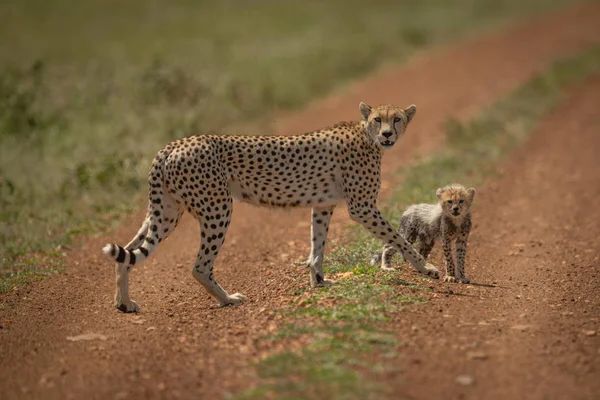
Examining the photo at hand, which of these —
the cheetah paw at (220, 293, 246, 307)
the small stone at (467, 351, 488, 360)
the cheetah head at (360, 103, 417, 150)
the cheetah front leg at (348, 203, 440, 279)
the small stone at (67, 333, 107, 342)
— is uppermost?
the cheetah head at (360, 103, 417, 150)

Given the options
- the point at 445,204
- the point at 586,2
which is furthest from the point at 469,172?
the point at 586,2

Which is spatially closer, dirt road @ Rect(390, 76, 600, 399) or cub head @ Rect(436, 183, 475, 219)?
dirt road @ Rect(390, 76, 600, 399)

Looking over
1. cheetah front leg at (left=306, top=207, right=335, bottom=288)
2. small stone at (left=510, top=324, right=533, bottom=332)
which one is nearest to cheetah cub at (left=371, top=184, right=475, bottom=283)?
cheetah front leg at (left=306, top=207, right=335, bottom=288)

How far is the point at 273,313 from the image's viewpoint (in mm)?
7273

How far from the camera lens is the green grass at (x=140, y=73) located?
12.4m

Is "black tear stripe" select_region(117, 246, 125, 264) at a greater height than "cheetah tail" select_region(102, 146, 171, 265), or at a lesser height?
lesser

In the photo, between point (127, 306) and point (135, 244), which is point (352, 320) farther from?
point (135, 244)

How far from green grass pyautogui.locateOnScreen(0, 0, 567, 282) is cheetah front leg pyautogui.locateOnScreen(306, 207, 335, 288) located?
3.26 metres

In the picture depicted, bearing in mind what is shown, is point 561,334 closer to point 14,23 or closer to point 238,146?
point 238,146

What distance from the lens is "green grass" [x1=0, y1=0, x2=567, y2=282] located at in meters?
12.4

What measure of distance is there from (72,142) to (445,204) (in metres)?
7.95

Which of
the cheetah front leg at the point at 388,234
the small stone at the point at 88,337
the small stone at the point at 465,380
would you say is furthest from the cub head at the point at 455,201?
the small stone at the point at 88,337

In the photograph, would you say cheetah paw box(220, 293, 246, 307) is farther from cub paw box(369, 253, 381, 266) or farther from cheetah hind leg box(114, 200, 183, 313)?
cub paw box(369, 253, 381, 266)

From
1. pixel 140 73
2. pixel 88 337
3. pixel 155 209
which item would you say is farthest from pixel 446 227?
pixel 140 73
